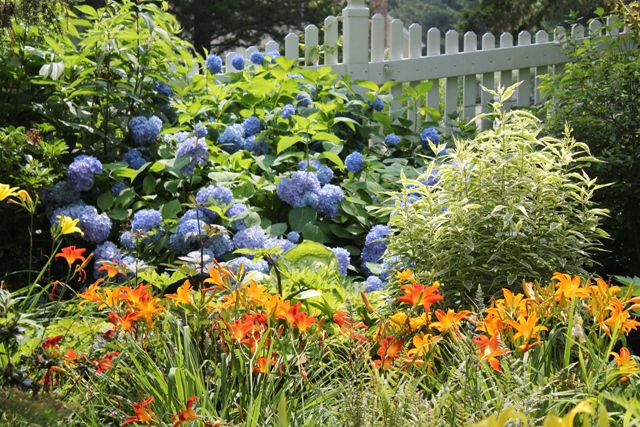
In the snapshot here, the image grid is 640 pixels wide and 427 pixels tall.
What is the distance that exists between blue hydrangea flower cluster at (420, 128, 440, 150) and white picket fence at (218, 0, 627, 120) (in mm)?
1271

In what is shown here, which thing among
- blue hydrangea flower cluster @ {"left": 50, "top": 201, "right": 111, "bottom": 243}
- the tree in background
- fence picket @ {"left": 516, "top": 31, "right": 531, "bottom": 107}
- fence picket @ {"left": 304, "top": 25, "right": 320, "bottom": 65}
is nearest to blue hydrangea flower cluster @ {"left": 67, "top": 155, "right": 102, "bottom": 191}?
blue hydrangea flower cluster @ {"left": 50, "top": 201, "right": 111, "bottom": 243}

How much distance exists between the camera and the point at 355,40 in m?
5.91

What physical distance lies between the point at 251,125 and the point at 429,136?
114cm

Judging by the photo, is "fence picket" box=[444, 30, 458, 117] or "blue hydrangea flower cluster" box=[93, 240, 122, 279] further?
"fence picket" box=[444, 30, 458, 117]

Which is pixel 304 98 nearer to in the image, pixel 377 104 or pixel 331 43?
pixel 377 104

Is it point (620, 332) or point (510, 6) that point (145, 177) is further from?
point (510, 6)

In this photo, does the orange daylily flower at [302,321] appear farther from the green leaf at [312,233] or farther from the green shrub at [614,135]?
the green shrub at [614,135]

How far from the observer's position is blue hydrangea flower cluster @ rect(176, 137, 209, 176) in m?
3.78

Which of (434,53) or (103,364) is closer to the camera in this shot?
(103,364)

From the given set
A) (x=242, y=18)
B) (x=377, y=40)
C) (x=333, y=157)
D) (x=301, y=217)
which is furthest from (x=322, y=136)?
(x=242, y=18)

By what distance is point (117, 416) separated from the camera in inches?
76.5

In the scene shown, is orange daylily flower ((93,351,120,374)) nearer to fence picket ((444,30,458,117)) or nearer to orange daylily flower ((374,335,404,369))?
orange daylily flower ((374,335,404,369))

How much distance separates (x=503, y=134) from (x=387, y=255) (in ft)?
2.09

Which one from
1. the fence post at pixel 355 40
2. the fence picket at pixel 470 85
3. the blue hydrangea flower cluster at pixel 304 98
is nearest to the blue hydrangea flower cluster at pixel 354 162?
the blue hydrangea flower cluster at pixel 304 98
